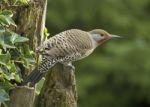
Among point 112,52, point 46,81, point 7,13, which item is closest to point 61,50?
point 46,81

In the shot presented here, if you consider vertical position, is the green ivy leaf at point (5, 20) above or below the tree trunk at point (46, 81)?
above

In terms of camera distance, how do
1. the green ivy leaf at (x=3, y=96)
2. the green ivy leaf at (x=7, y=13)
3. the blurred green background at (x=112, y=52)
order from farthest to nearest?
the blurred green background at (x=112, y=52), the green ivy leaf at (x=7, y=13), the green ivy leaf at (x=3, y=96)

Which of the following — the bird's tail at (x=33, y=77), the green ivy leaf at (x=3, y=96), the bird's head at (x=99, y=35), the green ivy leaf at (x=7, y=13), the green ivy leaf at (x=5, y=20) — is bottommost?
the bird's head at (x=99, y=35)

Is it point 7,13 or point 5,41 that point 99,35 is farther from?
point 5,41

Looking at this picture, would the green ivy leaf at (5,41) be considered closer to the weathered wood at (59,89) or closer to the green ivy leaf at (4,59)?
the green ivy leaf at (4,59)

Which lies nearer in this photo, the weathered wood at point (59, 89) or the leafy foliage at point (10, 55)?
the leafy foliage at point (10, 55)

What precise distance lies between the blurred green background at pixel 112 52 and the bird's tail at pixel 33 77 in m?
9.87

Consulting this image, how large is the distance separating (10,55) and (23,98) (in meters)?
0.42

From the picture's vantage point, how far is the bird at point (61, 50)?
26.9 feet

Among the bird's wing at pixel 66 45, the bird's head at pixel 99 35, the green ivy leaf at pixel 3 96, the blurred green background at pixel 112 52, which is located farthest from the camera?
the blurred green background at pixel 112 52

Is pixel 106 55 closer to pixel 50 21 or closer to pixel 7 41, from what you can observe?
pixel 50 21

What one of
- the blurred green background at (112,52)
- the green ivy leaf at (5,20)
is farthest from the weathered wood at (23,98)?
the blurred green background at (112,52)

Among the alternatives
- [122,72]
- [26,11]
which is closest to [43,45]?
[26,11]

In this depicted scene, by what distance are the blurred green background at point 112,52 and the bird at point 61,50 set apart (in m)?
8.99
